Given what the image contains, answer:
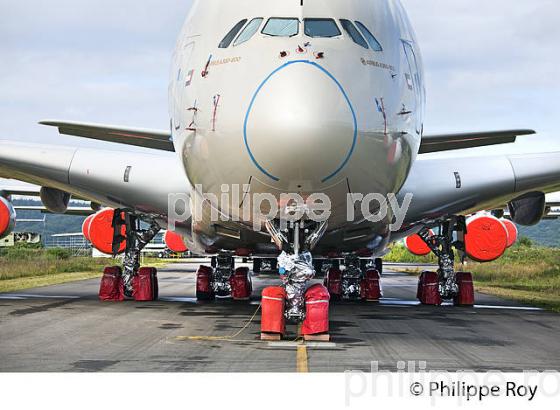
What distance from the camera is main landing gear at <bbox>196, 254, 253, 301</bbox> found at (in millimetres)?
17094

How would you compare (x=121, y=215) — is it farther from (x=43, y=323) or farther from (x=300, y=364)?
(x=300, y=364)

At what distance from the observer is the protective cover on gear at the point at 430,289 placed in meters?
16.5

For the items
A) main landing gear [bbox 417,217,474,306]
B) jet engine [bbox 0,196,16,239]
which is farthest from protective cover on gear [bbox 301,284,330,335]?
jet engine [bbox 0,196,16,239]

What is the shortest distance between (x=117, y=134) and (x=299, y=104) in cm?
643

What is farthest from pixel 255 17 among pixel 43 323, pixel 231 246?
pixel 231 246

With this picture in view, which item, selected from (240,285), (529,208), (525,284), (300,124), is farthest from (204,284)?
(525,284)

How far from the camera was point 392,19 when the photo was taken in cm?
988

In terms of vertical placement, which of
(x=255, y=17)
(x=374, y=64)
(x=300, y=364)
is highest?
(x=255, y=17)

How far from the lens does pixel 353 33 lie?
9.12 m

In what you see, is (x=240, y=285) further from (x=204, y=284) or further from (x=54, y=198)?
(x=54, y=198)

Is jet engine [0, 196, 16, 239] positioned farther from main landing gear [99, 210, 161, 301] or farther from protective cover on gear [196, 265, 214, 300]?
protective cover on gear [196, 265, 214, 300]

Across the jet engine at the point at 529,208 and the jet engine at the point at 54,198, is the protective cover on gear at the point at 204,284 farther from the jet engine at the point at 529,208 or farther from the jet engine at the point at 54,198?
the jet engine at the point at 529,208

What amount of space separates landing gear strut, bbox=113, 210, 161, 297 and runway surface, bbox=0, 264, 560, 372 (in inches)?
34.5
